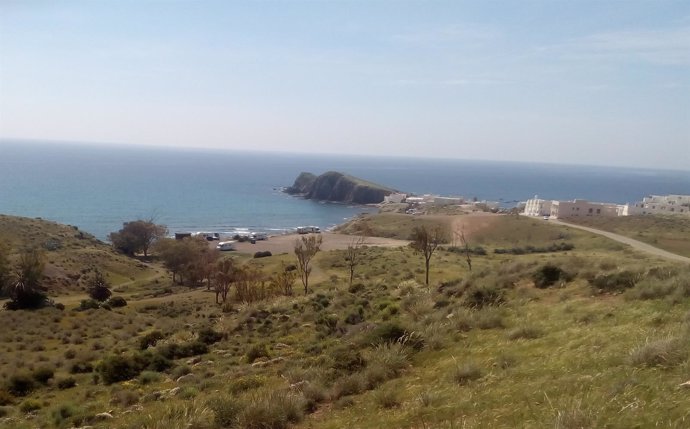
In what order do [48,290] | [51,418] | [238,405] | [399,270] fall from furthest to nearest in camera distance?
[48,290], [399,270], [51,418], [238,405]

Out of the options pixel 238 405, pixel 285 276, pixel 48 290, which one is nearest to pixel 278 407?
pixel 238 405

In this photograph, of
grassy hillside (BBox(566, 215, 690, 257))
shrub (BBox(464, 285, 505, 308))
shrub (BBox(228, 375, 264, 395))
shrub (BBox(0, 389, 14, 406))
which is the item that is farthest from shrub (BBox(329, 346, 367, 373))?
grassy hillside (BBox(566, 215, 690, 257))

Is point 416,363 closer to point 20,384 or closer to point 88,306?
point 20,384

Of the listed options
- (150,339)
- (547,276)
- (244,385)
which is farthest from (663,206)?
(244,385)

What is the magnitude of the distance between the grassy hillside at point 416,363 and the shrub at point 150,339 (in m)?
0.13

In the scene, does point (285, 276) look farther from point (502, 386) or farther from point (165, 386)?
point (502, 386)

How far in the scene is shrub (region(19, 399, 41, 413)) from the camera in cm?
1365

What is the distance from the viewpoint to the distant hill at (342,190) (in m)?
171

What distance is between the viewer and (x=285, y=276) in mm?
36906

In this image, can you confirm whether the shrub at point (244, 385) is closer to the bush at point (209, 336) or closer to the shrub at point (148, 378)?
the shrub at point (148, 378)

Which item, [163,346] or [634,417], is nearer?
[634,417]

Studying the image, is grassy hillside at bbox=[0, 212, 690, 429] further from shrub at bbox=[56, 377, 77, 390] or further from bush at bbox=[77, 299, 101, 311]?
bush at bbox=[77, 299, 101, 311]

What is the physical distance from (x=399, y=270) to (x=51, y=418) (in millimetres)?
31402

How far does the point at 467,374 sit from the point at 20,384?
48.0 ft
